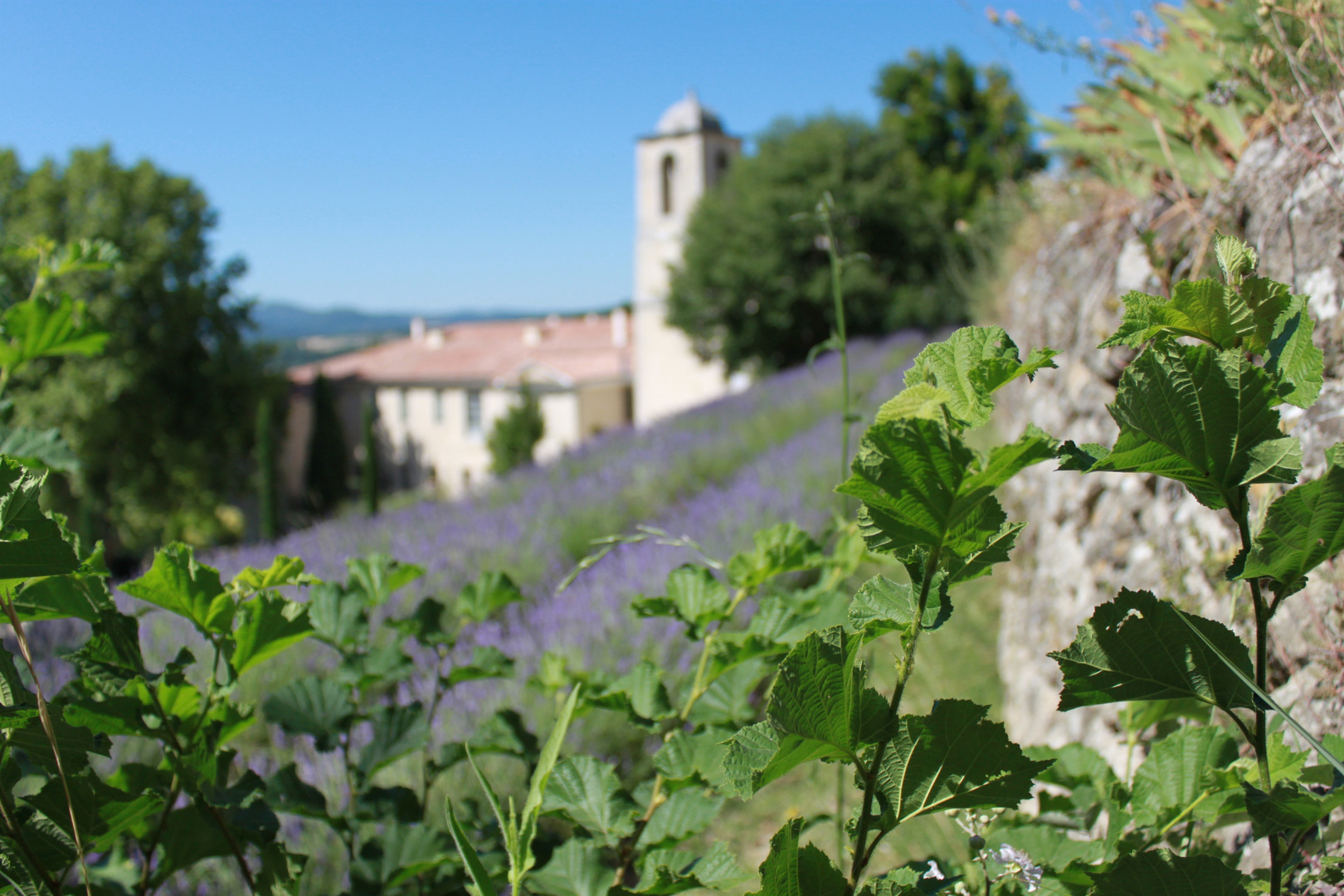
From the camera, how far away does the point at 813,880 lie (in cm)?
60

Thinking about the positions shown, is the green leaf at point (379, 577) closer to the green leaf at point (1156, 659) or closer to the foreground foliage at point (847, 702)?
the foreground foliage at point (847, 702)

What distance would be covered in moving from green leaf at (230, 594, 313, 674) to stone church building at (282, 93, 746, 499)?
23385 mm

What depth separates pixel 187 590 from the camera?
2.59ft

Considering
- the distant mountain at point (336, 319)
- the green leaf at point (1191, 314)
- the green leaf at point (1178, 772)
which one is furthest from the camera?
the distant mountain at point (336, 319)

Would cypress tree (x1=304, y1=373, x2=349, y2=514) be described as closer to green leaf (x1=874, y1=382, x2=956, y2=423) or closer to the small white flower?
the small white flower

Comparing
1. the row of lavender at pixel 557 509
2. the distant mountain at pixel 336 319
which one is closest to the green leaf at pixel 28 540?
the row of lavender at pixel 557 509

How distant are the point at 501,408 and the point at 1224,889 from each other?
94.9 feet

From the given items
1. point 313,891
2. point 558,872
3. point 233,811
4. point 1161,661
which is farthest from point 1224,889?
point 313,891

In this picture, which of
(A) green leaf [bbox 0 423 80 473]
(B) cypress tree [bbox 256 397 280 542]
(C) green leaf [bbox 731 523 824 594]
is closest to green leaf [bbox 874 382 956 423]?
(C) green leaf [bbox 731 523 824 594]

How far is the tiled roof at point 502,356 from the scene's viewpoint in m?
29.4

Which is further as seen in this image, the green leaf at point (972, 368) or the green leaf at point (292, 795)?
the green leaf at point (292, 795)

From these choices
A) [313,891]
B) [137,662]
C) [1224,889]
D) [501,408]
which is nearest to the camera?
[1224,889]

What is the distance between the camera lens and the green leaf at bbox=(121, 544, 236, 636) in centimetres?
76

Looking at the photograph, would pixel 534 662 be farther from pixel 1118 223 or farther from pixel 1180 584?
pixel 1118 223
